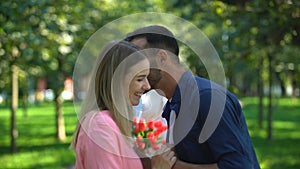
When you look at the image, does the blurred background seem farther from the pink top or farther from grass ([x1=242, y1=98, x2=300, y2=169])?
the pink top

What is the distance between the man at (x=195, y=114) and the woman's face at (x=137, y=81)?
0.28 meters

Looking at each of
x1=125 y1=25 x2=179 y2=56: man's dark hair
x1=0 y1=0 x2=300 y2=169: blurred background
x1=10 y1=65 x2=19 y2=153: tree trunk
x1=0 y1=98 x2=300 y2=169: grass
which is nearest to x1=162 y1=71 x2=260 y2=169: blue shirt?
x1=125 y1=25 x2=179 y2=56: man's dark hair

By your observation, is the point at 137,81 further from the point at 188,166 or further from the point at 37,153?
the point at 37,153

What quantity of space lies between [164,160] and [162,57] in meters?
0.56

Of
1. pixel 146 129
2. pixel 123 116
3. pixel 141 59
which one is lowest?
pixel 146 129

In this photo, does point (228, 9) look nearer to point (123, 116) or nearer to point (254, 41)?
point (254, 41)

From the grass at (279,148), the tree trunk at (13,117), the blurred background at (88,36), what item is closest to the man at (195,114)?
the blurred background at (88,36)

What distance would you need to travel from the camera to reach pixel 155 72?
317 cm

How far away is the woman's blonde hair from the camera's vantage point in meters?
2.72

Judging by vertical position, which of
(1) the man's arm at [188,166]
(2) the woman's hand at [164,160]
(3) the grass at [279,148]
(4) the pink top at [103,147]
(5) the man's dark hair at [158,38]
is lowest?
(3) the grass at [279,148]

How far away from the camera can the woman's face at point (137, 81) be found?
276 centimetres

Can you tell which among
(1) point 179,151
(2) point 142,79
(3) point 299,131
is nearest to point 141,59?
(2) point 142,79

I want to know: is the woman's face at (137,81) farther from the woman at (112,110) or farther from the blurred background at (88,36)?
the blurred background at (88,36)

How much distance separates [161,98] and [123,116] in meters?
0.82
